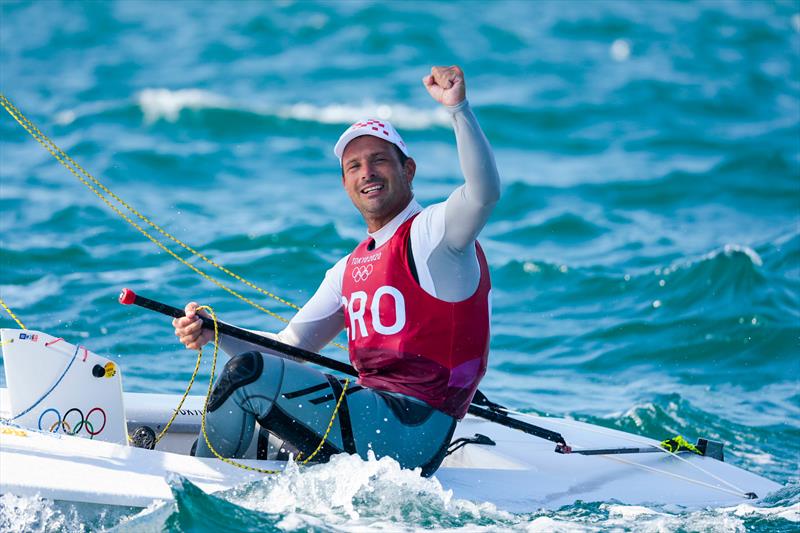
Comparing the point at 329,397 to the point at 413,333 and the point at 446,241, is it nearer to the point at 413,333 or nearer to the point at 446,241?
the point at 413,333

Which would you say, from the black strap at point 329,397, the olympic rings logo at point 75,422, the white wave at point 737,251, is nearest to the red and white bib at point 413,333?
the black strap at point 329,397

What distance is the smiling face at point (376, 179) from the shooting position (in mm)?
3457

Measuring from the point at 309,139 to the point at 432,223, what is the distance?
28.9ft

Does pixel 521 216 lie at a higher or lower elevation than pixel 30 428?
higher

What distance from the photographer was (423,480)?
3.30 metres

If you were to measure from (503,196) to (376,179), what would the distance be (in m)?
6.32

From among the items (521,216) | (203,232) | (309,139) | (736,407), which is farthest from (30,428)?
(309,139)

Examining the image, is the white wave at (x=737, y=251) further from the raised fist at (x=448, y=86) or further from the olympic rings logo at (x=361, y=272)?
the raised fist at (x=448, y=86)

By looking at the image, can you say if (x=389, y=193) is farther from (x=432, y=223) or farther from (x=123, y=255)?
(x=123, y=255)

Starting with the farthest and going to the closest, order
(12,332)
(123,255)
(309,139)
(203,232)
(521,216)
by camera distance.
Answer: (309,139) → (521,216) → (203,232) → (123,255) → (12,332)

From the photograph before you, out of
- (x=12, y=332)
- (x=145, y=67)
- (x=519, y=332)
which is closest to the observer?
(x=12, y=332)

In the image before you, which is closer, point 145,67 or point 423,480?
point 423,480

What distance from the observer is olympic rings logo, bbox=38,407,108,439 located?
11.6 feet

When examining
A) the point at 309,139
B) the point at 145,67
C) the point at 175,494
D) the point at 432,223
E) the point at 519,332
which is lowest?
the point at 175,494
